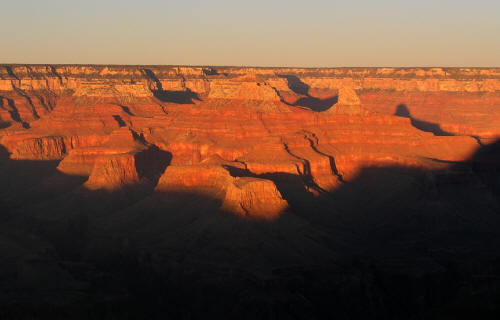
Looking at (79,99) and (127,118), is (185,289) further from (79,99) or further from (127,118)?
(79,99)

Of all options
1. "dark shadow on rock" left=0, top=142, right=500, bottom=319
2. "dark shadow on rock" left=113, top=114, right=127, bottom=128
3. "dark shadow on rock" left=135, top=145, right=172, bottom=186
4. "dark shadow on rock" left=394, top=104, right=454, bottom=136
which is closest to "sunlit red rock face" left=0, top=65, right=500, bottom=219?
"dark shadow on rock" left=135, top=145, right=172, bottom=186

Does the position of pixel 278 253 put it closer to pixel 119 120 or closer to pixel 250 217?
pixel 250 217

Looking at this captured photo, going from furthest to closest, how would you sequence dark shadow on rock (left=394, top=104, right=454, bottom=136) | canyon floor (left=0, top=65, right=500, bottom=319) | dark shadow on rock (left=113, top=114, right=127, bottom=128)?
dark shadow on rock (left=394, top=104, right=454, bottom=136)
dark shadow on rock (left=113, top=114, right=127, bottom=128)
canyon floor (left=0, top=65, right=500, bottom=319)

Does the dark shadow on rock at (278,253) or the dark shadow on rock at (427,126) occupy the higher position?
the dark shadow on rock at (278,253)

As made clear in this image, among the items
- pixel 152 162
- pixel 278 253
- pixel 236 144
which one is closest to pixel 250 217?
pixel 278 253

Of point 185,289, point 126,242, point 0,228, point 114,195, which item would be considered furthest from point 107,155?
point 185,289

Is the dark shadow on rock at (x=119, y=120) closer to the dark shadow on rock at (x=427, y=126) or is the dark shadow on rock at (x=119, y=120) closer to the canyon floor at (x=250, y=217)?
the canyon floor at (x=250, y=217)

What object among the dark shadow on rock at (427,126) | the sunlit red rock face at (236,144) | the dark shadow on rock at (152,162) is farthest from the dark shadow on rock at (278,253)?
the dark shadow on rock at (427,126)

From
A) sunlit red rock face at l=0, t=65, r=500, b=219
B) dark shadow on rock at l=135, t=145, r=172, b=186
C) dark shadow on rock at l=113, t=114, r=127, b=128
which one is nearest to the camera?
sunlit red rock face at l=0, t=65, r=500, b=219

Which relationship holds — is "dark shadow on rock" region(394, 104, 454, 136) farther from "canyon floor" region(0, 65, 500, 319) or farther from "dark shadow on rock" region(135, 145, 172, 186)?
"dark shadow on rock" region(135, 145, 172, 186)
